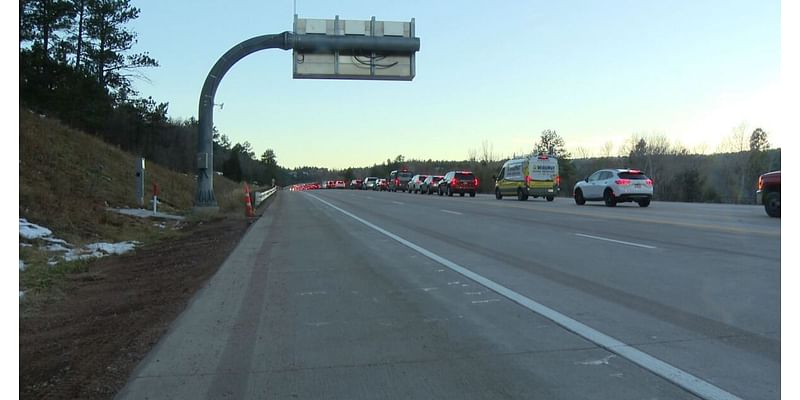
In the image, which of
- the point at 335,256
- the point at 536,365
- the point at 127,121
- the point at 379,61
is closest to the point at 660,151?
the point at 379,61

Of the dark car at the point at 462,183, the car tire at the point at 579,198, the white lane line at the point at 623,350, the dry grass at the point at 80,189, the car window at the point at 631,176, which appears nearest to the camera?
the white lane line at the point at 623,350

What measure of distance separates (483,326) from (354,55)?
19.9 m

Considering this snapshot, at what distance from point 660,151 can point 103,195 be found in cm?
6551

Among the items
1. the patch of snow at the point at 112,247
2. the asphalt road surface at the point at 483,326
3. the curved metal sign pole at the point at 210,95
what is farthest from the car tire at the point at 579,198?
the patch of snow at the point at 112,247

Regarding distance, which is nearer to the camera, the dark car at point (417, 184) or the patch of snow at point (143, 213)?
the patch of snow at point (143, 213)

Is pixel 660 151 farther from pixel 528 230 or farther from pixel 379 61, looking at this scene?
pixel 528 230

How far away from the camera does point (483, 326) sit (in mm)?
6066

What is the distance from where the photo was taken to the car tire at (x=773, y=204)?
58.5ft

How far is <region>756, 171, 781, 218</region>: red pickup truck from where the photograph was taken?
58.5 feet

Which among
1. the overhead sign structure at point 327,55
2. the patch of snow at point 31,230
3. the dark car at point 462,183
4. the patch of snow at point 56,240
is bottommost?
the patch of snow at point 56,240

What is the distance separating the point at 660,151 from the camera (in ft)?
232

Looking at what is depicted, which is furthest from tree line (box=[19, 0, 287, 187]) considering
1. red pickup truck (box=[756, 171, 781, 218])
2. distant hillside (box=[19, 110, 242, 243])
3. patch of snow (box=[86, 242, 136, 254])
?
red pickup truck (box=[756, 171, 781, 218])

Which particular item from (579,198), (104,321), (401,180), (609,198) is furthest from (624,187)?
(401,180)

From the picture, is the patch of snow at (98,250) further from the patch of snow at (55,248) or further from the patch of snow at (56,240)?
the patch of snow at (56,240)
